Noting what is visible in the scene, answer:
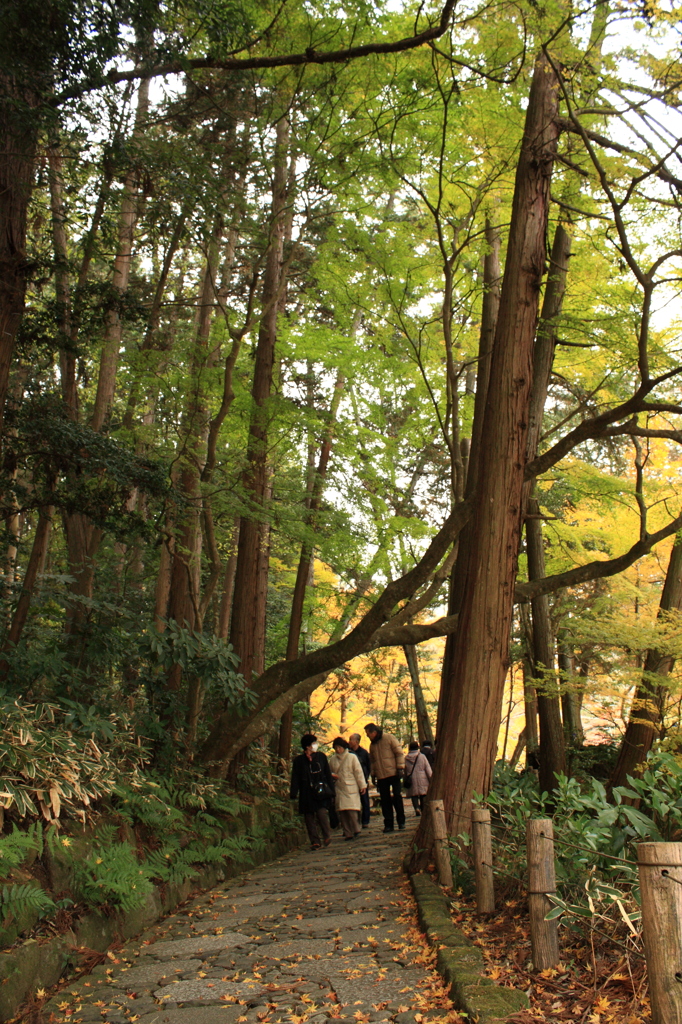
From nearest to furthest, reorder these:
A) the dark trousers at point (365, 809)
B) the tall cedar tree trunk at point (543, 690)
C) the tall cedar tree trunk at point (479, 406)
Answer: the tall cedar tree trunk at point (479, 406) → the tall cedar tree trunk at point (543, 690) → the dark trousers at point (365, 809)

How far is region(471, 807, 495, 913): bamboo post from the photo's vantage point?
4977 millimetres

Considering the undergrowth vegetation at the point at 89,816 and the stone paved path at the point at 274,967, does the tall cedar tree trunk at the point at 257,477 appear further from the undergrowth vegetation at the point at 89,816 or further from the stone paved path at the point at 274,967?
the stone paved path at the point at 274,967

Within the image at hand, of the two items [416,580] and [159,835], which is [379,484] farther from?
[159,835]

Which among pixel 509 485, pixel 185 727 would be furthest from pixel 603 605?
pixel 185 727

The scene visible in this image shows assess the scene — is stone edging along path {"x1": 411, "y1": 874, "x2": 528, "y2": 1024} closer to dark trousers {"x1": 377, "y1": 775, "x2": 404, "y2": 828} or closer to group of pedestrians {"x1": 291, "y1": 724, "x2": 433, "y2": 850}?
group of pedestrians {"x1": 291, "y1": 724, "x2": 433, "y2": 850}

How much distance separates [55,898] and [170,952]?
93 centimetres

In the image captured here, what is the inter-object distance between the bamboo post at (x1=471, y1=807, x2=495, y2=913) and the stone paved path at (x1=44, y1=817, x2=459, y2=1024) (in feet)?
1.91

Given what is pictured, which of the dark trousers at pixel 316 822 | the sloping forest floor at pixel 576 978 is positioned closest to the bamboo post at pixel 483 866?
the sloping forest floor at pixel 576 978

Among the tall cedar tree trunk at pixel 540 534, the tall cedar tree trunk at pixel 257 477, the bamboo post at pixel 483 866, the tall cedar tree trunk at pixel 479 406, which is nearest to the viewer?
the bamboo post at pixel 483 866

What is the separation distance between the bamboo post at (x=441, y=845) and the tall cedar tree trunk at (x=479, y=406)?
2.86 feet

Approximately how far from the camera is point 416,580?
8.48 m

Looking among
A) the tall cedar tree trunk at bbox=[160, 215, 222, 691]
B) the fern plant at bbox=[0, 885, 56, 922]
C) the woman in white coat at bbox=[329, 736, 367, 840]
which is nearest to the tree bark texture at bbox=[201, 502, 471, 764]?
the tall cedar tree trunk at bbox=[160, 215, 222, 691]

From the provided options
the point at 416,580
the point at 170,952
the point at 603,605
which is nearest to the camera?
the point at 170,952

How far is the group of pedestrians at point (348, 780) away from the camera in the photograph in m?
10.4
